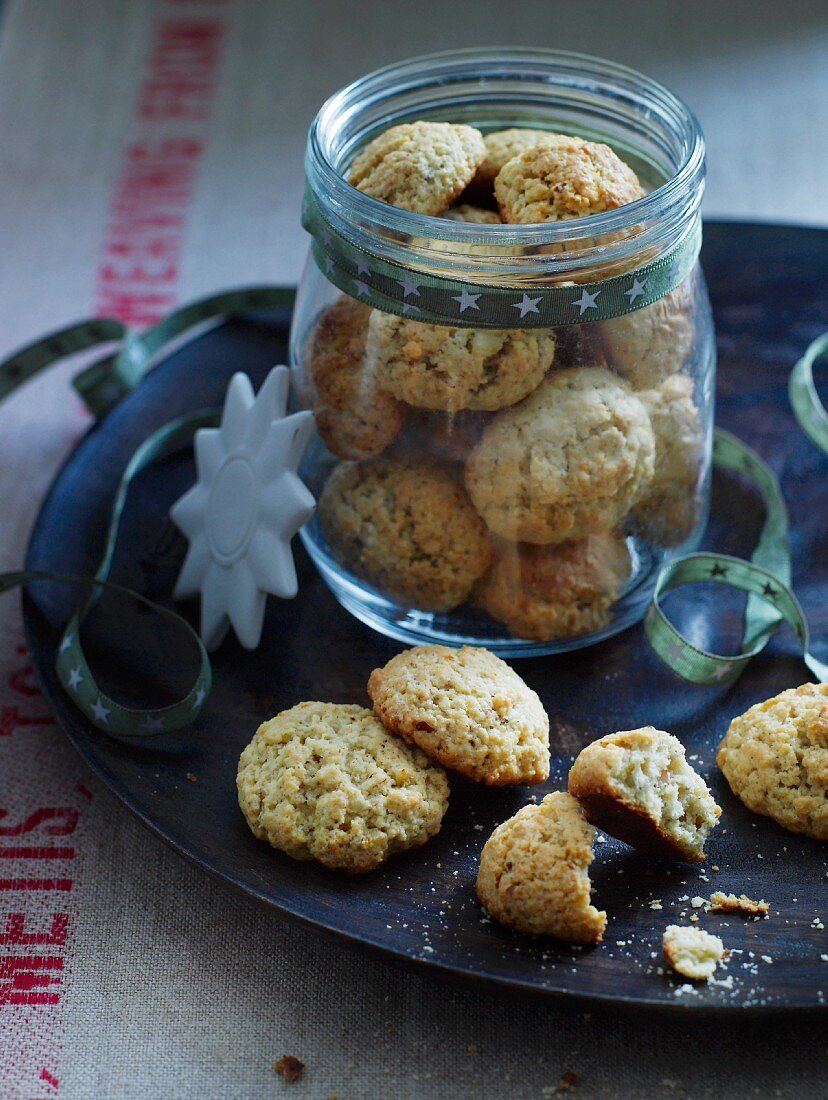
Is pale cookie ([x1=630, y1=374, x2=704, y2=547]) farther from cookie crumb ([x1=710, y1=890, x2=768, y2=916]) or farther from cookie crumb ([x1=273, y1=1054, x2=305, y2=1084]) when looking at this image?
cookie crumb ([x1=273, y1=1054, x2=305, y2=1084])

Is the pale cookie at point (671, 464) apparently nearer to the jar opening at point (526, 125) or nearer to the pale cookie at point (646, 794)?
the jar opening at point (526, 125)

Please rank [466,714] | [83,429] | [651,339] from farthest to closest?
[83,429]
[651,339]
[466,714]

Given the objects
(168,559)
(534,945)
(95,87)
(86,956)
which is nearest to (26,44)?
(95,87)

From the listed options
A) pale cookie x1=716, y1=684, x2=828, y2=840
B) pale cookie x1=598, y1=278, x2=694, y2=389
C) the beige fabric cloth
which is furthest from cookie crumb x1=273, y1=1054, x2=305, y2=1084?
pale cookie x1=598, y1=278, x2=694, y2=389

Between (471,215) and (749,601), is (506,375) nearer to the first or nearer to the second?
(471,215)

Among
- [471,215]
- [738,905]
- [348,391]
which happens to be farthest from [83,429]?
[738,905]

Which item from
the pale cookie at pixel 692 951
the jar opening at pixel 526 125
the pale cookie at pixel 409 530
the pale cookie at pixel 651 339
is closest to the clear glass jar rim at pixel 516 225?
the jar opening at pixel 526 125
